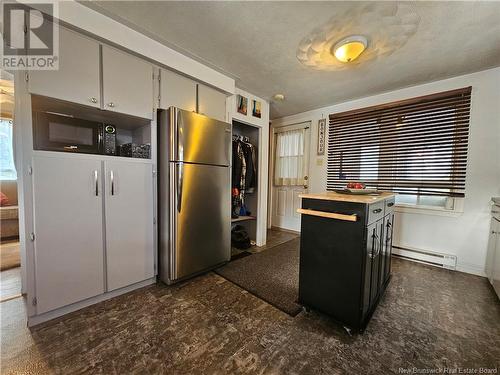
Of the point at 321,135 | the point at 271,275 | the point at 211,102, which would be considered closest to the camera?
the point at 271,275

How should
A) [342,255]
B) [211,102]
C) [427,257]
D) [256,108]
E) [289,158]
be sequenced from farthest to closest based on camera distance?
[289,158], [256,108], [427,257], [211,102], [342,255]

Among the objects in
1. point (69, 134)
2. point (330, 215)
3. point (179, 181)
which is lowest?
point (330, 215)

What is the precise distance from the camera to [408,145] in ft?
9.16

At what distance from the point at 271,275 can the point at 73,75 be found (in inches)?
102

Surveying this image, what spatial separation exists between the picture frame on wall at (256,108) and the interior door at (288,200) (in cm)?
119

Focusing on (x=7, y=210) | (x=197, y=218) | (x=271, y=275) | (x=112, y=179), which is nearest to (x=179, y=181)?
(x=197, y=218)

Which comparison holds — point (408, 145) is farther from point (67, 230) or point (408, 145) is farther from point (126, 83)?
point (67, 230)

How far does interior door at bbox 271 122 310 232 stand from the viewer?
395 cm

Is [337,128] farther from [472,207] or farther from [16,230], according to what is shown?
[16,230]

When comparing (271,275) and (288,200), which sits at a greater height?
(288,200)

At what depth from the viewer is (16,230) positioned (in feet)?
11.1

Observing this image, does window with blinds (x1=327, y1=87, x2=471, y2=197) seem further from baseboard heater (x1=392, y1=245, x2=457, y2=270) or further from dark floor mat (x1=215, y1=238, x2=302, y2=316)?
dark floor mat (x1=215, y1=238, x2=302, y2=316)

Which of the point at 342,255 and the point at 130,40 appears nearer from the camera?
the point at 342,255

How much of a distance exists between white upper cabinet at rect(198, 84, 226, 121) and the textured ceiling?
0.91 feet
